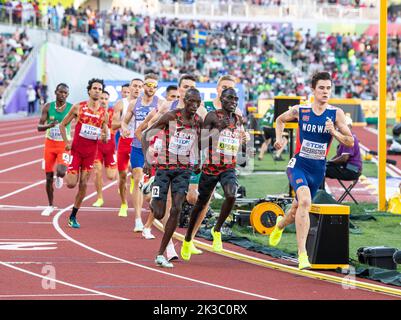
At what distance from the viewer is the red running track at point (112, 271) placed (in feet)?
32.7

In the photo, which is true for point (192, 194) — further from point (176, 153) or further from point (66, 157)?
point (66, 157)

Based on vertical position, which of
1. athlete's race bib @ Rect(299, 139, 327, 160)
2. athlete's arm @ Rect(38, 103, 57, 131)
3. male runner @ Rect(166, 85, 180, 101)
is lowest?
athlete's race bib @ Rect(299, 139, 327, 160)

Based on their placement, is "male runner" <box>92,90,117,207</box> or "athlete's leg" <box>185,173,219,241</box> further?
"male runner" <box>92,90,117,207</box>

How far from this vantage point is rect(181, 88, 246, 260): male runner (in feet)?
41.3

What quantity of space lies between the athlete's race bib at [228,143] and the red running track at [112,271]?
119 centimetres

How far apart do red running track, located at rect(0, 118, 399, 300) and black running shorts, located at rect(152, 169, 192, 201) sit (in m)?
0.75

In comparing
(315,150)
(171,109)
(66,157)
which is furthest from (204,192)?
(66,157)

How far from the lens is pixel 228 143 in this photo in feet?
41.7

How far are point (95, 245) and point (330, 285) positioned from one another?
3752mm

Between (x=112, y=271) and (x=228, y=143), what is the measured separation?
7.46 ft

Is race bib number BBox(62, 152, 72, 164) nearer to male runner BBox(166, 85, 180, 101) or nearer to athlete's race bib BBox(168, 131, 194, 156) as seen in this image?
male runner BBox(166, 85, 180, 101)

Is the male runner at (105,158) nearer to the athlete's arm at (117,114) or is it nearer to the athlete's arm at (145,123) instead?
the athlete's arm at (117,114)

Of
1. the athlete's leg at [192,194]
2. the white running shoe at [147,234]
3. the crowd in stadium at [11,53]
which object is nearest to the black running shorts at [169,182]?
the athlete's leg at [192,194]

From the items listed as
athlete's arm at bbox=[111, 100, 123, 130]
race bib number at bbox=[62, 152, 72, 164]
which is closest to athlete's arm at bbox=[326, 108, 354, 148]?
athlete's arm at bbox=[111, 100, 123, 130]
